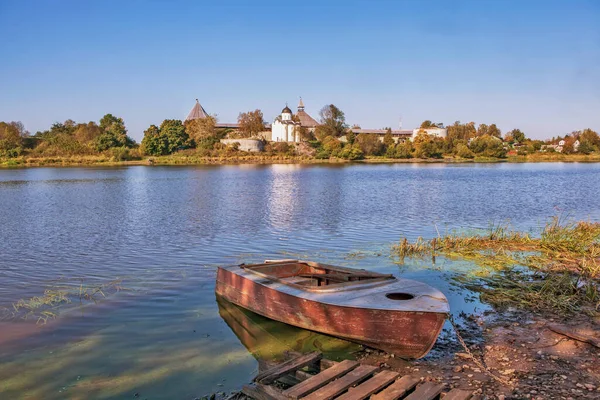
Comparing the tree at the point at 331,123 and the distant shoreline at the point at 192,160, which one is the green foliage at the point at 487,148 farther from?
the tree at the point at 331,123

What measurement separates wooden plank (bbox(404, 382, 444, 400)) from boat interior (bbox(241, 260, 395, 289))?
3352 mm

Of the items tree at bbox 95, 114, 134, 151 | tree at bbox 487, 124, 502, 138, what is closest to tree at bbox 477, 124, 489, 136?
tree at bbox 487, 124, 502, 138

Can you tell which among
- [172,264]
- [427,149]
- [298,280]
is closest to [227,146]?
[427,149]

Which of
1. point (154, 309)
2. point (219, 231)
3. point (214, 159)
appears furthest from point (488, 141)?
point (154, 309)

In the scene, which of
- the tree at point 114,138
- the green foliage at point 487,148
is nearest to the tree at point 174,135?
the tree at point 114,138

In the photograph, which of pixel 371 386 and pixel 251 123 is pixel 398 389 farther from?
pixel 251 123

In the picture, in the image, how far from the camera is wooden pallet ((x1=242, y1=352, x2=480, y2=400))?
5762mm

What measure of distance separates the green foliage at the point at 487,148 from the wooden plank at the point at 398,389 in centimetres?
11751

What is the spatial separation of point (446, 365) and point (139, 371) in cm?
495

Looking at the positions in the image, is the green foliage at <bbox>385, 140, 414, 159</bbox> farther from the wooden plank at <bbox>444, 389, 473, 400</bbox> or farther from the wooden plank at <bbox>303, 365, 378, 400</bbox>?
the wooden plank at <bbox>444, 389, 473, 400</bbox>

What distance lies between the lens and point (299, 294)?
892 centimetres

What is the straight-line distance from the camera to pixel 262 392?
20.1ft

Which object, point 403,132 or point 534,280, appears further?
point 403,132

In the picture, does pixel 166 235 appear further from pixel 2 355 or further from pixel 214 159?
pixel 214 159
